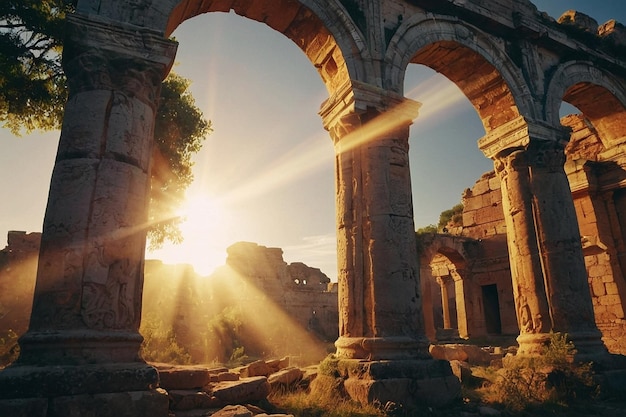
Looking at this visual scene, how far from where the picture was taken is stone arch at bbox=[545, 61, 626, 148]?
355 inches

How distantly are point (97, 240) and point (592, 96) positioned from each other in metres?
11.0

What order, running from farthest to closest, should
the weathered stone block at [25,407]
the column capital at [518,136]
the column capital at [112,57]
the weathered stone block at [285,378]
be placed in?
the column capital at [518,136], the weathered stone block at [285,378], the column capital at [112,57], the weathered stone block at [25,407]

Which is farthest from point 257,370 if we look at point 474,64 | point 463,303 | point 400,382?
point 463,303

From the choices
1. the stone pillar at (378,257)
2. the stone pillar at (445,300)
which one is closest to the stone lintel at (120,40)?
the stone pillar at (378,257)

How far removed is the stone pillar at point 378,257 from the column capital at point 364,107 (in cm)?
1

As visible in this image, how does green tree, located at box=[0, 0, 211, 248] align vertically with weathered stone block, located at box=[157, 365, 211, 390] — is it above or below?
above

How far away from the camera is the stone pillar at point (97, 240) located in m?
3.71

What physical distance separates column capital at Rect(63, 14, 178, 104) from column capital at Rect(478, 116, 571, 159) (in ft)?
20.9

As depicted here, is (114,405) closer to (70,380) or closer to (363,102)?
(70,380)

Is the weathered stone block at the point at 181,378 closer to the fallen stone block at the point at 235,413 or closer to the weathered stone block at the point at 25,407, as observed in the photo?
the fallen stone block at the point at 235,413

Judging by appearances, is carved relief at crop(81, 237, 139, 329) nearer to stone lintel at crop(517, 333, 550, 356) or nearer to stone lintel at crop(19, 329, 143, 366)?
stone lintel at crop(19, 329, 143, 366)

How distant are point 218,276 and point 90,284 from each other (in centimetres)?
1998

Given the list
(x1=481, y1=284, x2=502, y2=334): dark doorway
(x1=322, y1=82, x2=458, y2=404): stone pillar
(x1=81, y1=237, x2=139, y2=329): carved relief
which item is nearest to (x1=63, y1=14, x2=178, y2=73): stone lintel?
(x1=81, y1=237, x2=139, y2=329): carved relief

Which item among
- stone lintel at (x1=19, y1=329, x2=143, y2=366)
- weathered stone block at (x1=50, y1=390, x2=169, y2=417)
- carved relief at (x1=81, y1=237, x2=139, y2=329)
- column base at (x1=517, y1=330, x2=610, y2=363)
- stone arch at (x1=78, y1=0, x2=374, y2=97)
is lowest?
weathered stone block at (x1=50, y1=390, x2=169, y2=417)
